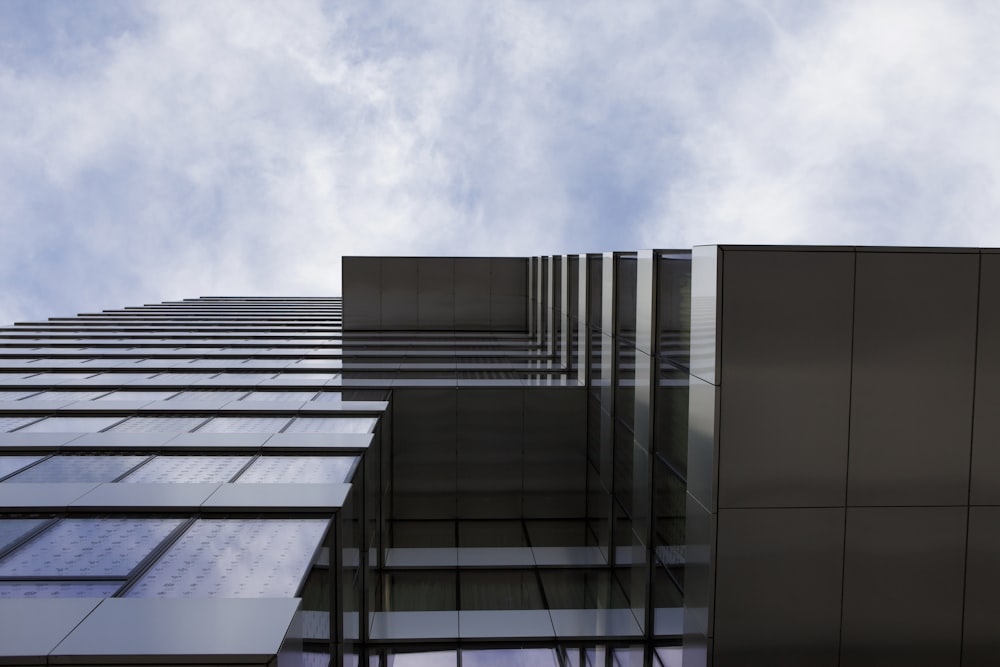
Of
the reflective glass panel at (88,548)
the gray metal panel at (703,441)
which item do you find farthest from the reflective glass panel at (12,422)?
the gray metal panel at (703,441)

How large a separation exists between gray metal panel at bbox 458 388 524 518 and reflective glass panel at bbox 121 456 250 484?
22.8 feet

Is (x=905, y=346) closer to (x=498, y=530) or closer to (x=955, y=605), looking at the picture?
(x=955, y=605)

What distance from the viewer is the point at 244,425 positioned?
13148 mm

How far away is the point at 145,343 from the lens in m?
27.0

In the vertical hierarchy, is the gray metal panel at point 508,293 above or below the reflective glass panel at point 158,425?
above

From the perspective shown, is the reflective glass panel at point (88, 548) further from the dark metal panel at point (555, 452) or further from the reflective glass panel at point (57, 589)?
the dark metal panel at point (555, 452)

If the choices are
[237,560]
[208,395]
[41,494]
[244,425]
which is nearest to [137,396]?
[208,395]

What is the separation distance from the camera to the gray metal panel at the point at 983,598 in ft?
32.3

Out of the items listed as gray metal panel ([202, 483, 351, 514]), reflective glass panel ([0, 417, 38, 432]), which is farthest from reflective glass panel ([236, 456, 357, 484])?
reflective glass panel ([0, 417, 38, 432])

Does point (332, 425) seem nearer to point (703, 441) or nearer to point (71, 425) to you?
point (71, 425)

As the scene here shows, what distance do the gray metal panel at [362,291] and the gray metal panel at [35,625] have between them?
27156 mm

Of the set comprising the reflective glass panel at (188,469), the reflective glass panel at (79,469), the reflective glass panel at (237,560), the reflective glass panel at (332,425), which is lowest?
the reflective glass panel at (237,560)

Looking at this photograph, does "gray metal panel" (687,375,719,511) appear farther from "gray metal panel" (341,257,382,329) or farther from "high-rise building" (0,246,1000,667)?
"gray metal panel" (341,257,382,329)

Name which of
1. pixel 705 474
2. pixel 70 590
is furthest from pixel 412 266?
pixel 70 590
